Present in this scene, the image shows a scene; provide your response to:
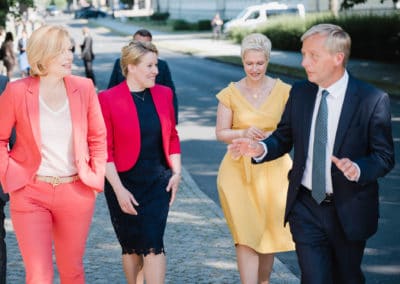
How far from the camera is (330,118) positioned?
427cm

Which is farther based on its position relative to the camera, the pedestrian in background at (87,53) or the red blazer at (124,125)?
the pedestrian in background at (87,53)

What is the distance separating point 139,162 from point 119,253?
205cm

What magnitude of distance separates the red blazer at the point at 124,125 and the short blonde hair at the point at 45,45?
2.69ft

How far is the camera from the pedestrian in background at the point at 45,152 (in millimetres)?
4344

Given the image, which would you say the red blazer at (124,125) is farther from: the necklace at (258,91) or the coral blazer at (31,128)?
the necklace at (258,91)

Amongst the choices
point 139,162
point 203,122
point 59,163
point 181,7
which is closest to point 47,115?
point 59,163

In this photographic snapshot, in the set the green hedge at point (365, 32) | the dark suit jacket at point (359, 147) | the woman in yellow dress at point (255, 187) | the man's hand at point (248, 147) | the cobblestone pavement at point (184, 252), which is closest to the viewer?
the dark suit jacket at point (359, 147)

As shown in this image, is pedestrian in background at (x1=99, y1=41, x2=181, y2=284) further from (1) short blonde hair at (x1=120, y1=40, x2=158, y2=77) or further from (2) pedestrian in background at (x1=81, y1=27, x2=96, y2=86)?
(2) pedestrian in background at (x1=81, y1=27, x2=96, y2=86)

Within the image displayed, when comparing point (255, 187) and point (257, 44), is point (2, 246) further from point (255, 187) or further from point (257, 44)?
point (257, 44)

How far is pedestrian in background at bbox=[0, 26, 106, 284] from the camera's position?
4344 millimetres

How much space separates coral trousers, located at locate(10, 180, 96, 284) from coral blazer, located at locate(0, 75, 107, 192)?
0.23 feet

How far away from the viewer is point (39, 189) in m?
4.37

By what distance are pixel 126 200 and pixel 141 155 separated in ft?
1.01

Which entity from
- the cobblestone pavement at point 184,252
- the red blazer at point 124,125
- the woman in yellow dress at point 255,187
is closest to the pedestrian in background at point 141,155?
the red blazer at point 124,125
